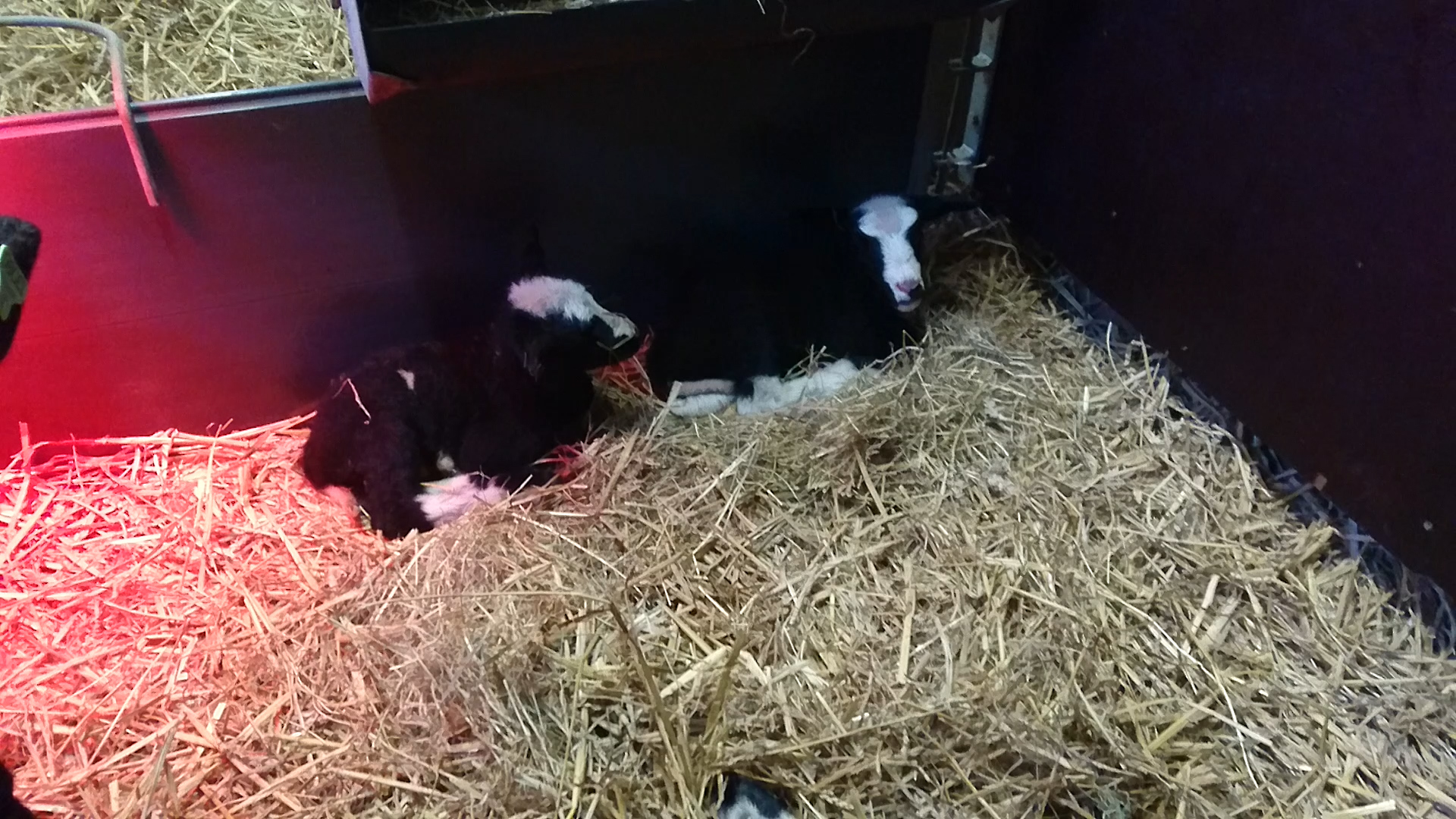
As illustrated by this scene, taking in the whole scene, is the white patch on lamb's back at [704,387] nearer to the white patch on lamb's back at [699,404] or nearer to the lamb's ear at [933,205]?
the white patch on lamb's back at [699,404]

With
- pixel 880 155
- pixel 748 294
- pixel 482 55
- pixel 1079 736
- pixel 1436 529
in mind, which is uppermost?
pixel 482 55

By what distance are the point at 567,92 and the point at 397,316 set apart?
68 centimetres

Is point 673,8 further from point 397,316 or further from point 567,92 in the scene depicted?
point 397,316

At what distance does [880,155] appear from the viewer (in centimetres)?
256

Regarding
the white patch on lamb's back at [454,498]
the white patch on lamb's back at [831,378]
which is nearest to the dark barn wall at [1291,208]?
the white patch on lamb's back at [831,378]

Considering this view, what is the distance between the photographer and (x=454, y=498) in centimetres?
208

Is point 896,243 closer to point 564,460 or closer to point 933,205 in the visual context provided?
point 933,205

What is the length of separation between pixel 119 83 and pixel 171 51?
0.33 meters

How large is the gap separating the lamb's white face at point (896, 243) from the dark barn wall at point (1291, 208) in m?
0.46

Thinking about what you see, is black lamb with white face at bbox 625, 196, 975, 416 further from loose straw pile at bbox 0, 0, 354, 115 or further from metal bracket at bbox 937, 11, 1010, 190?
loose straw pile at bbox 0, 0, 354, 115

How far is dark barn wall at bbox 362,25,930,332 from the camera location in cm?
211

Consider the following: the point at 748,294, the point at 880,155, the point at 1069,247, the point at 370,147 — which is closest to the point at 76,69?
the point at 370,147

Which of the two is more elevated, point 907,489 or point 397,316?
point 397,316

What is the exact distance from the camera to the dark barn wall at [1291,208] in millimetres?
1682
